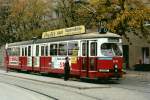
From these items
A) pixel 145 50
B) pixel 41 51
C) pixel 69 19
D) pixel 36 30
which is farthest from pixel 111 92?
pixel 36 30

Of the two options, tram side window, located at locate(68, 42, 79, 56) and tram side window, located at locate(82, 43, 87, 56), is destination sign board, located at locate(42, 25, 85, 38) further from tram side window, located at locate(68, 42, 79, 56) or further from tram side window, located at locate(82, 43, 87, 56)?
tram side window, located at locate(82, 43, 87, 56)

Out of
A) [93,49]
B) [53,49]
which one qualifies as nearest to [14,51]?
[53,49]

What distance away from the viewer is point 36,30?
2350 inches

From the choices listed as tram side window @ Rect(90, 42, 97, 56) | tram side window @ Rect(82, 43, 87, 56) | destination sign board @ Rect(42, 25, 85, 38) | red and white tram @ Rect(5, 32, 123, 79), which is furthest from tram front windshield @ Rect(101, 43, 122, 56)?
destination sign board @ Rect(42, 25, 85, 38)

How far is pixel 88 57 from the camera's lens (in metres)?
31.1

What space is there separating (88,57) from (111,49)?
1514mm

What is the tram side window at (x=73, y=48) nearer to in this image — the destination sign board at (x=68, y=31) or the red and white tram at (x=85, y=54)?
the red and white tram at (x=85, y=54)

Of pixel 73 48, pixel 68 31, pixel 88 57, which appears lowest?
pixel 88 57

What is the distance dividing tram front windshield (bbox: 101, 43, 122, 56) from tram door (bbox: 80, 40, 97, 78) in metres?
0.55

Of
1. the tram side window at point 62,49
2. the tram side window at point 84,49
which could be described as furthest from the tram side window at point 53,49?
the tram side window at point 84,49

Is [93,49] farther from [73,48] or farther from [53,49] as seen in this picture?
[53,49]

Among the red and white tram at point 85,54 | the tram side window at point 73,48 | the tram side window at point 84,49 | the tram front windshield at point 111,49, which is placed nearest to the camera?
the red and white tram at point 85,54

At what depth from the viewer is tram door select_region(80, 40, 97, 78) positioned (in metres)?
30.7

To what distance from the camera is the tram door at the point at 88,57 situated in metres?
30.7
